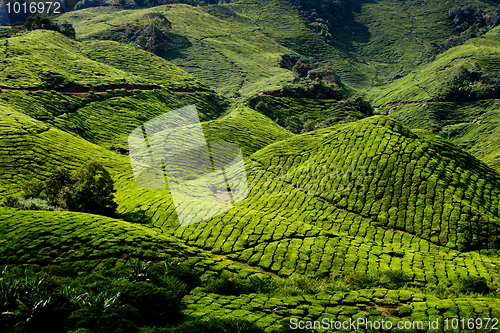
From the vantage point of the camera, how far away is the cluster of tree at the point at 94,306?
11.7 m

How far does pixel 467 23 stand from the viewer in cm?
18338

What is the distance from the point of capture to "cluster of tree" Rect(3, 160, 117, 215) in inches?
1068

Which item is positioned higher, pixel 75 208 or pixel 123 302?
pixel 123 302

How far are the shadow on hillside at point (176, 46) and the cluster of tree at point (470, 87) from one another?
108 meters

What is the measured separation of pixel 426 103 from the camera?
110688 millimetres

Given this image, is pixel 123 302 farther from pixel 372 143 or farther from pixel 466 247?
pixel 372 143

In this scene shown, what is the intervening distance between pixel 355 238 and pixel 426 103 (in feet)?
345

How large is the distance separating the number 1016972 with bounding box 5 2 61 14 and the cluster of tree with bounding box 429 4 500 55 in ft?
722

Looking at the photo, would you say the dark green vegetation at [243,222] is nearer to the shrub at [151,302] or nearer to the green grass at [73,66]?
the shrub at [151,302]

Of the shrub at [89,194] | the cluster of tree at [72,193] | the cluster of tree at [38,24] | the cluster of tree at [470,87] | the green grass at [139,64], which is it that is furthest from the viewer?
the cluster of tree at [470,87]

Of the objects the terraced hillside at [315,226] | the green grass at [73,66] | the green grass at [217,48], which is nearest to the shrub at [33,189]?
the terraced hillside at [315,226]

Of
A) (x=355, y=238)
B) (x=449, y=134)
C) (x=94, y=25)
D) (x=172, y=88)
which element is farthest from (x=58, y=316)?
(x=94, y=25)

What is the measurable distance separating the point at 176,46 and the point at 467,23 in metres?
176

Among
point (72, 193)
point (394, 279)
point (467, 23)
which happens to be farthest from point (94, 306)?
point (467, 23)
